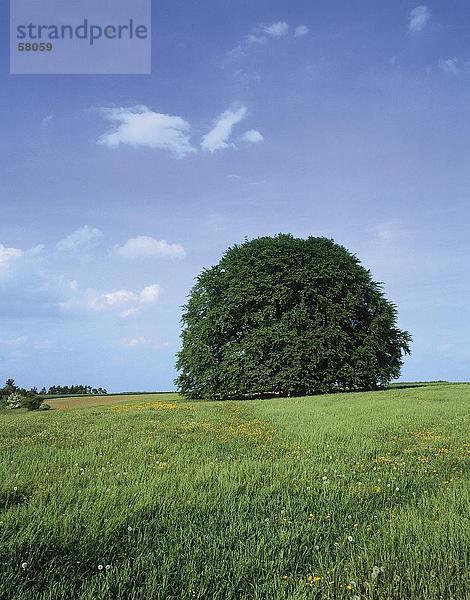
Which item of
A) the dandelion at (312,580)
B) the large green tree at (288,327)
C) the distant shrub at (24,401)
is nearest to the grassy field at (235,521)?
the dandelion at (312,580)

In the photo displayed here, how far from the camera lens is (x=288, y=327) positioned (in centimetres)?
4100

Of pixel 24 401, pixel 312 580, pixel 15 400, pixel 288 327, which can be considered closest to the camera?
pixel 312 580

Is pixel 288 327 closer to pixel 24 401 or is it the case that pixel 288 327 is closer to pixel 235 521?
pixel 24 401

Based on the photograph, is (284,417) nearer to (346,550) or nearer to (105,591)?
(346,550)

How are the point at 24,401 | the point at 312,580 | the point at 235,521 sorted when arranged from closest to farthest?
1. the point at 312,580
2. the point at 235,521
3. the point at 24,401

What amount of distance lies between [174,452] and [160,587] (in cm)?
717

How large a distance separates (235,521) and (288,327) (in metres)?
35.0

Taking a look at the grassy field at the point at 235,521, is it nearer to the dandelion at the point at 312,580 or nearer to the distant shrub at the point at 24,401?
the dandelion at the point at 312,580

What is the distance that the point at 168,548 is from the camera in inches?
215

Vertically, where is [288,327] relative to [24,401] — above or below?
above

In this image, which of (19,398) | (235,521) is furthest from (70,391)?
(235,521)

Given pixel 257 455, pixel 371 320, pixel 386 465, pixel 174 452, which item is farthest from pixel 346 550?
pixel 371 320

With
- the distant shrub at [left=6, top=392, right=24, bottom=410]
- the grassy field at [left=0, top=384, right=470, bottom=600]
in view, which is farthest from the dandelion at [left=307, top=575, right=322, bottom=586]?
the distant shrub at [left=6, top=392, right=24, bottom=410]

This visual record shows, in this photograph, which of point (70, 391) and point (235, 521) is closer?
point (235, 521)
